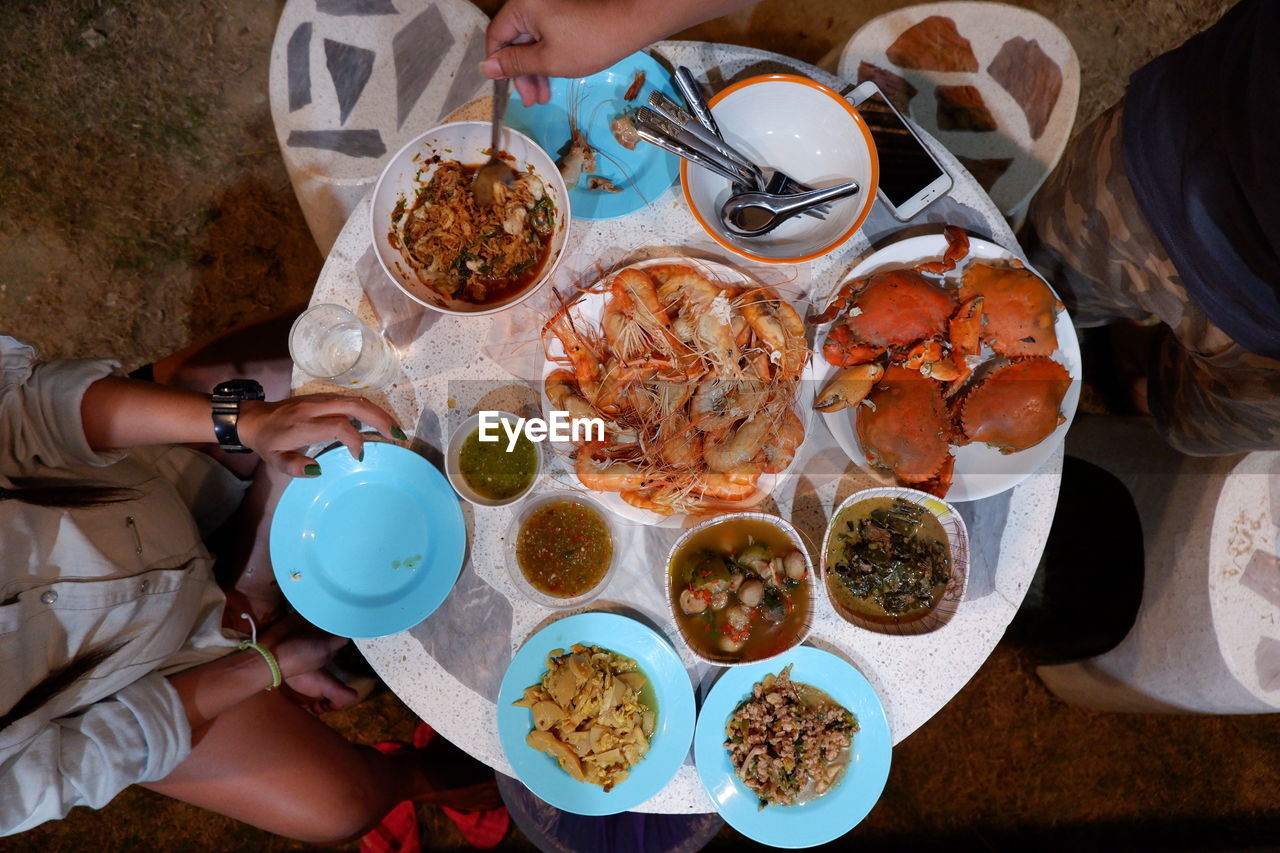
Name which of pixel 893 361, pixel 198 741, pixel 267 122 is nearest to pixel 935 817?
pixel 893 361

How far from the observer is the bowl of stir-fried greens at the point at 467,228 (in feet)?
5.63

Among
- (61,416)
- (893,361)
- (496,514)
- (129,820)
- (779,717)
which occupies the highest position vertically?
(893,361)

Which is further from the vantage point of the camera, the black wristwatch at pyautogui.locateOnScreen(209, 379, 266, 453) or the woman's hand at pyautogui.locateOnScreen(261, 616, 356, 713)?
the woman's hand at pyautogui.locateOnScreen(261, 616, 356, 713)

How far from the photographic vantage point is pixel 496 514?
1.82m

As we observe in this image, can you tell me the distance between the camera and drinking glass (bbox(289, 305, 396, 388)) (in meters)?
1.70

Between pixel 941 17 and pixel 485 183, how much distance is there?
147 centimetres

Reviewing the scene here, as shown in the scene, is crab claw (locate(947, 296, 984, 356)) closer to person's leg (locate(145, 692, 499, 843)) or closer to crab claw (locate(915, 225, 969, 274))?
crab claw (locate(915, 225, 969, 274))

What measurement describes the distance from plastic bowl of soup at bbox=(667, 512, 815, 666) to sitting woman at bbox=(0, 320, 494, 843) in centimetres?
84

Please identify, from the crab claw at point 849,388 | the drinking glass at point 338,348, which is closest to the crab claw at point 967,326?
the crab claw at point 849,388

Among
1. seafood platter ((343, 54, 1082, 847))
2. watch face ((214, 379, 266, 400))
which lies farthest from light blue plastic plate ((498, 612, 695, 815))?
watch face ((214, 379, 266, 400))

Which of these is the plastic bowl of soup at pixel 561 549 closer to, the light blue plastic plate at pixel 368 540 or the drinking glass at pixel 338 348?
the light blue plastic plate at pixel 368 540

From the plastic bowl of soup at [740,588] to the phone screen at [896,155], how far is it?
0.89m

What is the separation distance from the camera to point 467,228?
5.71ft

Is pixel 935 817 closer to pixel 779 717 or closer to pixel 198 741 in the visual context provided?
pixel 779 717
